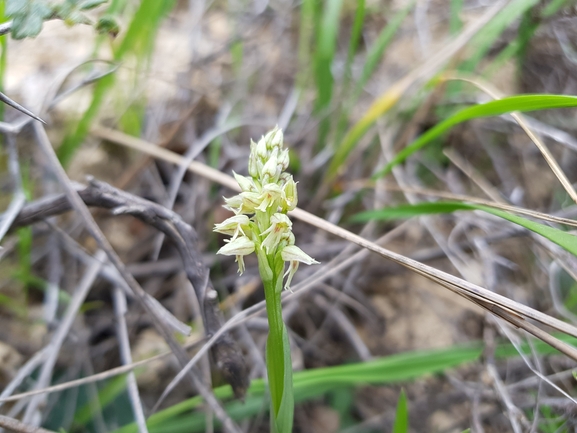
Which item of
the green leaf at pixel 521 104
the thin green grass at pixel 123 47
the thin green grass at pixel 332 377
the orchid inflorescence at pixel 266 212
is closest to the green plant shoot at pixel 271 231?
the orchid inflorescence at pixel 266 212

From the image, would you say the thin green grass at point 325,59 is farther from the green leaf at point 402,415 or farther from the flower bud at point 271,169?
the green leaf at point 402,415

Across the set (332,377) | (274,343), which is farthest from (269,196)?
(332,377)

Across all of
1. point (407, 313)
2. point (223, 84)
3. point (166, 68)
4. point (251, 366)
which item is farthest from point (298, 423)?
point (166, 68)

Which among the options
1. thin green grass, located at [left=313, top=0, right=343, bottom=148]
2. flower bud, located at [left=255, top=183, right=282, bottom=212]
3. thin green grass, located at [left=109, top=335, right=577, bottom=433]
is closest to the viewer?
flower bud, located at [left=255, top=183, right=282, bottom=212]

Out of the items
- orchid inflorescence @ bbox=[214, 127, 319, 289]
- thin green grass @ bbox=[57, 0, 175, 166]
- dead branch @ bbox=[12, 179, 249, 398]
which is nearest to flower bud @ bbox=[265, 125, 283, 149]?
orchid inflorescence @ bbox=[214, 127, 319, 289]

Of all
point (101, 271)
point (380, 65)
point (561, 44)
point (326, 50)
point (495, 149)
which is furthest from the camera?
point (380, 65)

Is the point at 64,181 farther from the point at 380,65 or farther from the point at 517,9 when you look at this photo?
the point at 380,65

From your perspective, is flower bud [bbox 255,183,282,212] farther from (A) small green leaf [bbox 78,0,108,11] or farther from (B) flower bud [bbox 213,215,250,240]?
(A) small green leaf [bbox 78,0,108,11]
